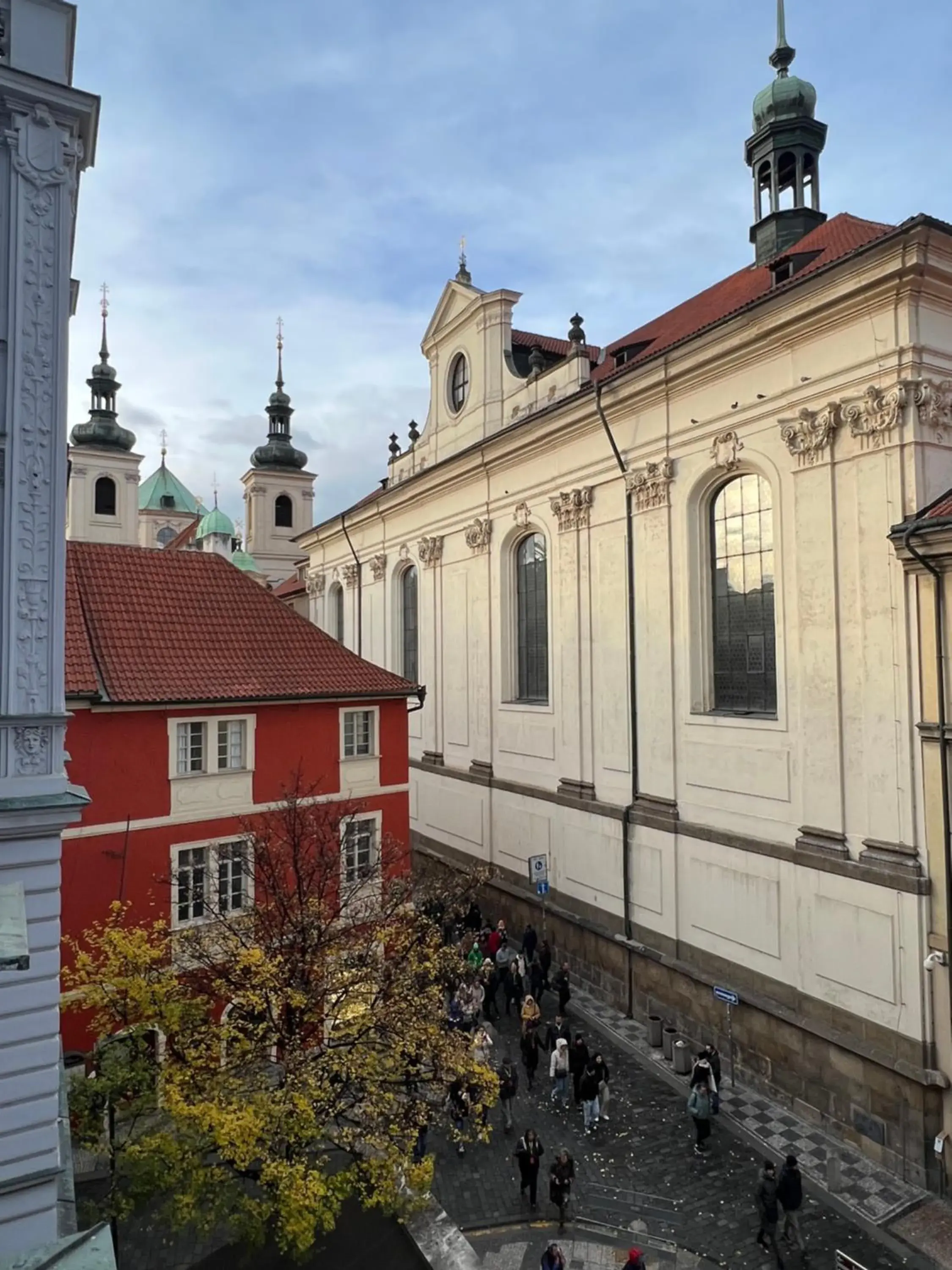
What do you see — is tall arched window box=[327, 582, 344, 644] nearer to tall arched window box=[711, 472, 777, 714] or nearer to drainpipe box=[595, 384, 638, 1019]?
drainpipe box=[595, 384, 638, 1019]

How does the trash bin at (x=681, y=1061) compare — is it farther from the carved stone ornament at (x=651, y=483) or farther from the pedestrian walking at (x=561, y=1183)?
the carved stone ornament at (x=651, y=483)

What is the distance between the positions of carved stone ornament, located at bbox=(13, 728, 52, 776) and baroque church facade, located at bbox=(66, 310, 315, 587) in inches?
1632

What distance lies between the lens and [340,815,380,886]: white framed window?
16094mm

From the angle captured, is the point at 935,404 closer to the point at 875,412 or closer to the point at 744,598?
the point at 875,412

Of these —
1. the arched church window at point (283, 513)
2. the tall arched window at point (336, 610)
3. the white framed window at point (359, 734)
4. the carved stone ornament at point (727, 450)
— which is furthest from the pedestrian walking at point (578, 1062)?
the arched church window at point (283, 513)

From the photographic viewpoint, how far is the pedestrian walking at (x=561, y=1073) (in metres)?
14.5

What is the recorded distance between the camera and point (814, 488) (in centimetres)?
1426

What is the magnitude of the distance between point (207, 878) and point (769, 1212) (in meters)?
10.3

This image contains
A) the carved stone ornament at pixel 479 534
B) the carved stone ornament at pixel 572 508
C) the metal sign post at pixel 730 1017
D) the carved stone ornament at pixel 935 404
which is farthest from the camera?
the carved stone ornament at pixel 479 534

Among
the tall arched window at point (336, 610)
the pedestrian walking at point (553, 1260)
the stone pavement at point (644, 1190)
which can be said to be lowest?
the stone pavement at point (644, 1190)

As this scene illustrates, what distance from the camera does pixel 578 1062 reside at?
571 inches

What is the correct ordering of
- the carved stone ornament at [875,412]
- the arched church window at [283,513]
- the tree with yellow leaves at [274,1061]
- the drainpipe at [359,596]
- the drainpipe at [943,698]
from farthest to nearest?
1. the arched church window at [283,513]
2. the drainpipe at [359,596]
3. the carved stone ornament at [875,412]
4. the drainpipe at [943,698]
5. the tree with yellow leaves at [274,1061]

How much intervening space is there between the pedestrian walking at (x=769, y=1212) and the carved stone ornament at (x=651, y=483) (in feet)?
40.0

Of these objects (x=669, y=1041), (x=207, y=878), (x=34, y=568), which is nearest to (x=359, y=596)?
(x=207, y=878)
